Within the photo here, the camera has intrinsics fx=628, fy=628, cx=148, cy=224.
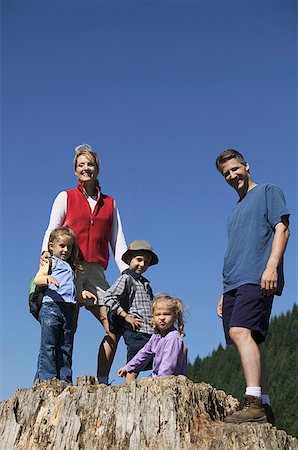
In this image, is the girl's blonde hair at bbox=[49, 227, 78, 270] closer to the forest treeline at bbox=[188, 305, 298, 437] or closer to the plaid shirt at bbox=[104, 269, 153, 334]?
the plaid shirt at bbox=[104, 269, 153, 334]

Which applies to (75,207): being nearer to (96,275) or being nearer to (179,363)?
(96,275)

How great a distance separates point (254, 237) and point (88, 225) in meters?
2.08

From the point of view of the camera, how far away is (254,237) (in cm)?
493

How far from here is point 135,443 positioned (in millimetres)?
3949

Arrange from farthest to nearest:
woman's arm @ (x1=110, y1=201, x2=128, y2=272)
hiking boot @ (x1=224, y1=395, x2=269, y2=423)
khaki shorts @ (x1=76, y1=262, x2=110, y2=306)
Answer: woman's arm @ (x1=110, y1=201, x2=128, y2=272)
khaki shorts @ (x1=76, y1=262, x2=110, y2=306)
hiking boot @ (x1=224, y1=395, x2=269, y2=423)

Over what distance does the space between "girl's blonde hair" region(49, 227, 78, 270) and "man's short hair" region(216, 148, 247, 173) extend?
1.71 metres

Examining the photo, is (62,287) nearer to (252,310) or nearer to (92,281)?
(92,281)

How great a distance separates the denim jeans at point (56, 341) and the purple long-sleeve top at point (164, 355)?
0.65m

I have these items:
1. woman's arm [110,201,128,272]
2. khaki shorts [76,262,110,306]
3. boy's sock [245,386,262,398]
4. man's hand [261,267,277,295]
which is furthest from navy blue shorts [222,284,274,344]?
woman's arm [110,201,128,272]

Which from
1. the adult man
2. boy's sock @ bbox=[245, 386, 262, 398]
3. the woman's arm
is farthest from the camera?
the woman's arm

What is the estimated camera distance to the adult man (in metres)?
4.56

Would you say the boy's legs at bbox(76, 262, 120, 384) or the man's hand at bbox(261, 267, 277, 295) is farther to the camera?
the boy's legs at bbox(76, 262, 120, 384)

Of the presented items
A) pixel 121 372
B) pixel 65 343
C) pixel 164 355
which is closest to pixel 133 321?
pixel 121 372

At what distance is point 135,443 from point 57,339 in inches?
83.6
